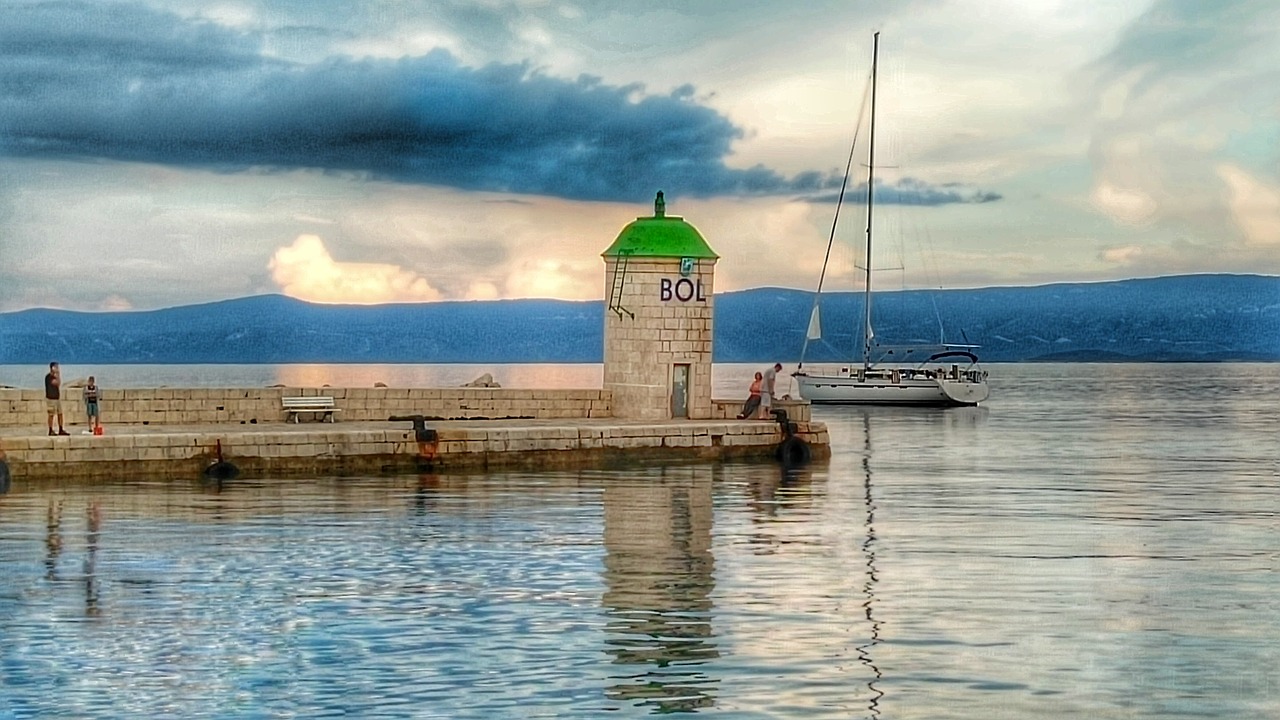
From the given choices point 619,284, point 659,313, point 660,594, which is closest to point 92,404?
point 619,284

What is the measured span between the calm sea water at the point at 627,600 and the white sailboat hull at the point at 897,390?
48.4 meters

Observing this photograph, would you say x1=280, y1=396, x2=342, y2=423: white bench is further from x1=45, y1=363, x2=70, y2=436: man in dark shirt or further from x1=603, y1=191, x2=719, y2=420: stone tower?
x1=603, y1=191, x2=719, y2=420: stone tower

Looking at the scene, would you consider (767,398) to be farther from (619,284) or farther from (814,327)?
(814,327)

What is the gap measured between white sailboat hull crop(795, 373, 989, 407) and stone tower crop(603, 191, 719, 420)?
1755 inches

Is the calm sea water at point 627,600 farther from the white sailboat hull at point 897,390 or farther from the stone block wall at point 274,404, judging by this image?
the white sailboat hull at point 897,390

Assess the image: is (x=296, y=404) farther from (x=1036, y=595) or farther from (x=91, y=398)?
(x=1036, y=595)

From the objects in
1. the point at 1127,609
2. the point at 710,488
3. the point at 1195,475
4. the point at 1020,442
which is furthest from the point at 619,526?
the point at 1020,442

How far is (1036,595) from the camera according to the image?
55.9 ft

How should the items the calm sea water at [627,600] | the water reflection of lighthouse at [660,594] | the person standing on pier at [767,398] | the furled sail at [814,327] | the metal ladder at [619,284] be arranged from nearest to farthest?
1. the calm sea water at [627,600]
2. the water reflection of lighthouse at [660,594]
3. the metal ladder at [619,284]
4. the person standing on pier at [767,398]
5. the furled sail at [814,327]

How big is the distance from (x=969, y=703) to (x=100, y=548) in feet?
36.6

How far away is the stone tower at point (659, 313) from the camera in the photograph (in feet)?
108

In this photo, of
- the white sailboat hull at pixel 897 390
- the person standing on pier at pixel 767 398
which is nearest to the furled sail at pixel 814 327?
the white sailboat hull at pixel 897 390

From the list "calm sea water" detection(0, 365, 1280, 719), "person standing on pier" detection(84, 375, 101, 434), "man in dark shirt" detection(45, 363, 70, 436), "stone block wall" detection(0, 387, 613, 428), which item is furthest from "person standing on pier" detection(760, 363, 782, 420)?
"man in dark shirt" detection(45, 363, 70, 436)

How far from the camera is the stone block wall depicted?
1185 inches
